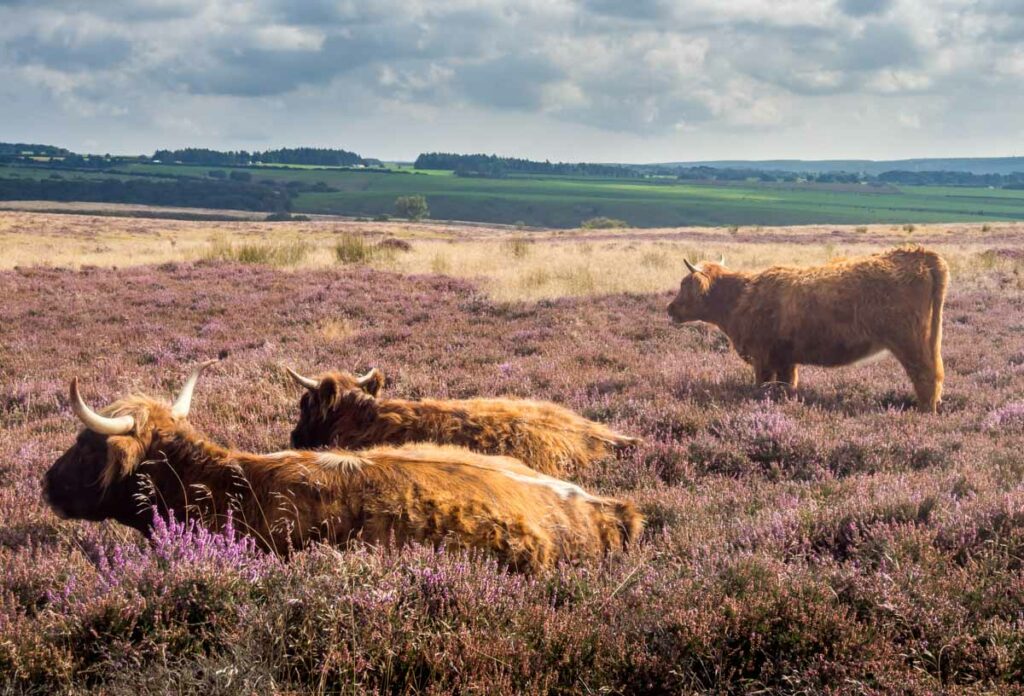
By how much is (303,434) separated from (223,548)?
2757 mm

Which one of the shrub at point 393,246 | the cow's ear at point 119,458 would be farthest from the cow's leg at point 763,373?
the shrub at point 393,246

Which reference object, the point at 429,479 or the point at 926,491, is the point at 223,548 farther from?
the point at 926,491

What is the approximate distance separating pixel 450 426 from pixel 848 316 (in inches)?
201

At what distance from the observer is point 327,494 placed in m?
4.28

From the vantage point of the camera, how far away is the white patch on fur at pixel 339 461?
4.40 meters

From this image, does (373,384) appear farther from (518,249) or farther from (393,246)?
(393,246)

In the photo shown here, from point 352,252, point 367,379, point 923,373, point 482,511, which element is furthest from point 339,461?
point 352,252

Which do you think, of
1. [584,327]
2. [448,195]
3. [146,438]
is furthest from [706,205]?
[146,438]

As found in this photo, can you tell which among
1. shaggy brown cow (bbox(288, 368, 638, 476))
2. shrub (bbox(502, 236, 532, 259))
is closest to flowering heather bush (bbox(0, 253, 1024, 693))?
shaggy brown cow (bbox(288, 368, 638, 476))

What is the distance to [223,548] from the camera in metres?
3.83

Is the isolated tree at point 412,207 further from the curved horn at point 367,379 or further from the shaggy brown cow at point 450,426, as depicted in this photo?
the shaggy brown cow at point 450,426

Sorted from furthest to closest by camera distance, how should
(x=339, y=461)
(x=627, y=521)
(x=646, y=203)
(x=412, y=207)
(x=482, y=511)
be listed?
(x=646, y=203)
(x=412, y=207)
(x=627, y=521)
(x=339, y=461)
(x=482, y=511)

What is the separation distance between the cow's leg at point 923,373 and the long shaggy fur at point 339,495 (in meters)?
5.05

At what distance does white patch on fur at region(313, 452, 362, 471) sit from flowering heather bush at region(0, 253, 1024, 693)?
60cm
